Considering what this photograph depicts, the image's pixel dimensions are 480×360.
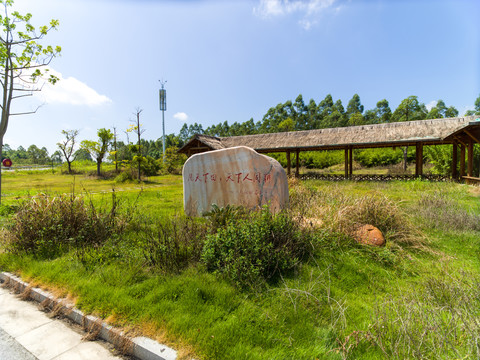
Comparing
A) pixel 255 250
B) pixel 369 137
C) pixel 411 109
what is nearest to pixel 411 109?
pixel 411 109

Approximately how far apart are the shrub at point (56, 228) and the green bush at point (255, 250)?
206cm

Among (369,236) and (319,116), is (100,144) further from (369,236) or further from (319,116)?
(319,116)

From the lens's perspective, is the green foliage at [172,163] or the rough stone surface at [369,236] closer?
the rough stone surface at [369,236]

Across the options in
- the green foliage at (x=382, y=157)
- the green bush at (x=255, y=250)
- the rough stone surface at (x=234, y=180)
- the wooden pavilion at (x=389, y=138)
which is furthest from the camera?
the green foliage at (x=382, y=157)

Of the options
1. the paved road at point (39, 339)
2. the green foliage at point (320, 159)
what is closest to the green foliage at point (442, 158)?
the green foliage at point (320, 159)

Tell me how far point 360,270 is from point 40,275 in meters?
4.19

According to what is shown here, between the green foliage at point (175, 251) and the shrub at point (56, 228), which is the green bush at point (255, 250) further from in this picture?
the shrub at point (56, 228)

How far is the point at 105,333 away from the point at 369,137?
585 inches

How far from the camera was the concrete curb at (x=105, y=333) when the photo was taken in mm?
1926

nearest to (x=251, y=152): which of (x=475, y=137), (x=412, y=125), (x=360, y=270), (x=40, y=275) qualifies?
(x=360, y=270)

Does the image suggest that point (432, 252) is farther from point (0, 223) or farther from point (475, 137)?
point (475, 137)

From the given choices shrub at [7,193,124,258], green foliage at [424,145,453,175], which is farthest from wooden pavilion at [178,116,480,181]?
shrub at [7,193,124,258]

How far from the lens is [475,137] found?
9.77 meters

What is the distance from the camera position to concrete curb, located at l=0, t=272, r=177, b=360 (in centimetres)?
193
